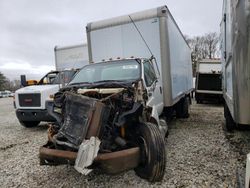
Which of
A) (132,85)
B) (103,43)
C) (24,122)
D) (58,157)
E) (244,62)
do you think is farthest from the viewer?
(24,122)

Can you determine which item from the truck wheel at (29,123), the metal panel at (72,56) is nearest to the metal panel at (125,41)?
the truck wheel at (29,123)

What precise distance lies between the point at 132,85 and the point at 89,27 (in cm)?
421

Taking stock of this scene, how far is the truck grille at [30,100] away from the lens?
8.19m

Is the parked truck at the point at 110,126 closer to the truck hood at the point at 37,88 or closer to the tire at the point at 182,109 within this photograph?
the truck hood at the point at 37,88

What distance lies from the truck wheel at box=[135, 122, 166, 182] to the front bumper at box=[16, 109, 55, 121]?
4838 mm

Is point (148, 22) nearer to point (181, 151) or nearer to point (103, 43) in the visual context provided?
point (103, 43)

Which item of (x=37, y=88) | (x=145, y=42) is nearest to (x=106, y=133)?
(x=145, y=42)

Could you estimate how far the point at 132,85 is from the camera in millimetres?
4133

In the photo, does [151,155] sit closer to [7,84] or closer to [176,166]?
[176,166]

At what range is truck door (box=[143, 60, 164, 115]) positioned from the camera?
16.8 feet

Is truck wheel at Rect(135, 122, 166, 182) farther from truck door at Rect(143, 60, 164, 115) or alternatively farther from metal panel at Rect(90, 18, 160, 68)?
metal panel at Rect(90, 18, 160, 68)

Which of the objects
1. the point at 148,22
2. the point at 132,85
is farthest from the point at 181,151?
the point at 148,22

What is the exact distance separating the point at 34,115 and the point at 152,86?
14.9ft

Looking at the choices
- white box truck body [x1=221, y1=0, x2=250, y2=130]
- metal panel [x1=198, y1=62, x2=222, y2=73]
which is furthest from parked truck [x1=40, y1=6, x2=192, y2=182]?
metal panel [x1=198, y1=62, x2=222, y2=73]
